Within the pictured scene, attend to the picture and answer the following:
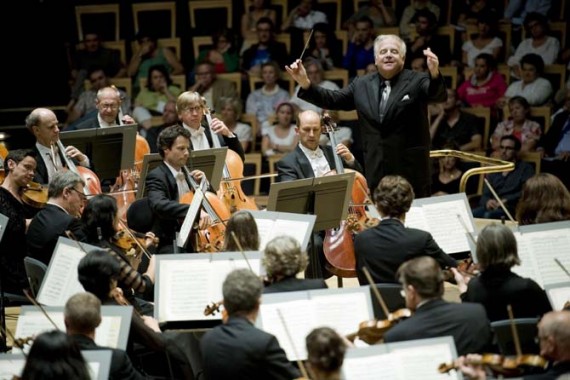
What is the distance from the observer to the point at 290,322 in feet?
15.1

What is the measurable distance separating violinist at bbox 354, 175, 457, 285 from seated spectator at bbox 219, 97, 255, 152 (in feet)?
14.3

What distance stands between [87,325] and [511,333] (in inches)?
68.9

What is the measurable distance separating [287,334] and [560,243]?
5.06 feet

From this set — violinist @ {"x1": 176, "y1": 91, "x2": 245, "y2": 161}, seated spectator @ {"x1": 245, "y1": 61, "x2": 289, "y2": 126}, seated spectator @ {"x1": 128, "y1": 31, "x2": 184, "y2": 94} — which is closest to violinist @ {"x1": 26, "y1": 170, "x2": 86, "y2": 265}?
violinist @ {"x1": 176, "y1": 91, "x2": 245, "y2": 161}

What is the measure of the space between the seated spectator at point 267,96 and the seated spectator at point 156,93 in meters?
0.77

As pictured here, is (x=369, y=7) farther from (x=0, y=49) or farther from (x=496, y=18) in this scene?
(x=0, y=49)

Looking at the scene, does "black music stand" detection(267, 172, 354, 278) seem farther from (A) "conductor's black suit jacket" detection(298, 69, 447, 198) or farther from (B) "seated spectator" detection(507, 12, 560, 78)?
(B) "seated spectator" detection(507, 12, 560, 78)

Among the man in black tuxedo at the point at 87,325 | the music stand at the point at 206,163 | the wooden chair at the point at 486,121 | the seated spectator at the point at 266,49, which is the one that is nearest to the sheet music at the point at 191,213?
the music stand at the point at 206,163

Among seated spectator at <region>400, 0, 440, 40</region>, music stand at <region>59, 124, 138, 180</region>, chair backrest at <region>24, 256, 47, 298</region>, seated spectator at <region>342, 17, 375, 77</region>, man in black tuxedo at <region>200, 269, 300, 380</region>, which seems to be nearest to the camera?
man in black tuxedo at <region>200, 269, 300, 380</region>

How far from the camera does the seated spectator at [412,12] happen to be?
11.0 meters

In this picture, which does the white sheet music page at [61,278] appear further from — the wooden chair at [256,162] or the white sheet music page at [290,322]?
the wooden chair at [256,162]

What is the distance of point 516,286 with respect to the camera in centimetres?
478

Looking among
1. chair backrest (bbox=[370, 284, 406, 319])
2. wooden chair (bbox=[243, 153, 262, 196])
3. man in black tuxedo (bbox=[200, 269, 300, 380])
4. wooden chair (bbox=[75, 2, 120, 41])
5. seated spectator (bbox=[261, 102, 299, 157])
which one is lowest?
wooden chair (bbox=[243, 153, 262, 196])

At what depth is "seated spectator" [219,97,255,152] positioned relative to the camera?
32.2ft
